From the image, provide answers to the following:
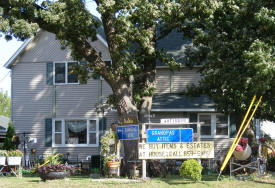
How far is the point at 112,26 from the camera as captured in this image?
1623 cm

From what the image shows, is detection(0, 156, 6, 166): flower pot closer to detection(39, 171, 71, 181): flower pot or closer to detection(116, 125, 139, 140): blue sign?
detection(39, 171, 71, 181): flower pot

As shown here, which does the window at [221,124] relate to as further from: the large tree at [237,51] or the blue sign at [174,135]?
the blue sign at [174,135]

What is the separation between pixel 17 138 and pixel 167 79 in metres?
8.33

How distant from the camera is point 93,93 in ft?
74.9

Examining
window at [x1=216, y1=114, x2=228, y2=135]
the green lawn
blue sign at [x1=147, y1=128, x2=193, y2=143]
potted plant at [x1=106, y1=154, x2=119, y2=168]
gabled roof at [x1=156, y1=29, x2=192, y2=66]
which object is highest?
gabled roof at [x1=156, y1=29, x2=192, y2=66]

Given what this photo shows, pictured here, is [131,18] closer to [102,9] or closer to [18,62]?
[102,9]

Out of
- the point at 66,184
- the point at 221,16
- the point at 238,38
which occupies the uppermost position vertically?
the point at 221,16

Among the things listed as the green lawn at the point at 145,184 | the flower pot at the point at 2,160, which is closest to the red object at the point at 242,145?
the green lawn at the point at 145,184

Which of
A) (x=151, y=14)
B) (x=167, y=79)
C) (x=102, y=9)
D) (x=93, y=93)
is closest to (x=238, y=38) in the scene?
(x=151, y=14)

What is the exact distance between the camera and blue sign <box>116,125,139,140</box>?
14508 mm

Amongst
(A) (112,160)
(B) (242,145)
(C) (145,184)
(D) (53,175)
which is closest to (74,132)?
(A) (112,160)

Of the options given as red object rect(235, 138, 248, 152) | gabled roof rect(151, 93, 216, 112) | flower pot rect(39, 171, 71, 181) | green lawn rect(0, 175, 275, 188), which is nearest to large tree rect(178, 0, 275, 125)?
red object rect(235, 138, 248, 152)

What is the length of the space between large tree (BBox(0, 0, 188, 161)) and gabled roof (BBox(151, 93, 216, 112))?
338 centimetres

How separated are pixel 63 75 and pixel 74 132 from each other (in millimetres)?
3109
